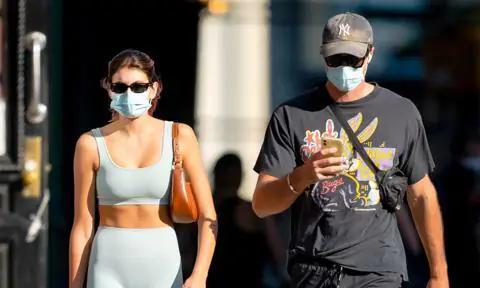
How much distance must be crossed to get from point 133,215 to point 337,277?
2.60ft

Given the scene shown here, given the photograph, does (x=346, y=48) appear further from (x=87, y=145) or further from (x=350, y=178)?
(x=87, y=145)

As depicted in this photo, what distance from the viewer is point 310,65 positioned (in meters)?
9.75

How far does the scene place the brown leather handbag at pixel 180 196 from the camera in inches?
172

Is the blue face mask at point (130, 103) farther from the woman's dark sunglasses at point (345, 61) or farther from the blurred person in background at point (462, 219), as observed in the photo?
the blurred person in background at point (462, 219)

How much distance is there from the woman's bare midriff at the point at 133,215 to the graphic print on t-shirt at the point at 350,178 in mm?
593

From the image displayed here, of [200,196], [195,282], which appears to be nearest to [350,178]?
[200,196]

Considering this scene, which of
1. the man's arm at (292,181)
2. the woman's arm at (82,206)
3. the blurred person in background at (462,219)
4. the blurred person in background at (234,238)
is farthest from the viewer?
the blurred person in background at (462,219)

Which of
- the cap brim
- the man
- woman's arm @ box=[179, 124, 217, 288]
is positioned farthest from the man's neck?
woman's arm @ box=[179, 124, 217, 288]

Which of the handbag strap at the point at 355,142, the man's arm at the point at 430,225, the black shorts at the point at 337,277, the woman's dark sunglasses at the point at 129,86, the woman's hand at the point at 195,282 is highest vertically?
the woman's dark sunglasses at the point at 129,86

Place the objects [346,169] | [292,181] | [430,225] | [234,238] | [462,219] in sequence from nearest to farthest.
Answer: [292,181] < [346,169] < [430,225] < [234,238] < [462,219]

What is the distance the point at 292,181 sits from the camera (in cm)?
421

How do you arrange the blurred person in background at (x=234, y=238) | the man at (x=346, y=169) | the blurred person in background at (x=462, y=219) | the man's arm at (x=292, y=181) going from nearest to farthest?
the man's arm at (x=292, y=181) < the man at (x=346, y=169) < the blurred person in background at (x=234, y=238) < the blurred person in background at (x=462, y=219)

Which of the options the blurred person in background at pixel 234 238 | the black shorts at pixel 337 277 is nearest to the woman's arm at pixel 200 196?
the black shorts at pixel 337 277

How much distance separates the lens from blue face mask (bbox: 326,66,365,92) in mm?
4340
